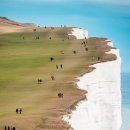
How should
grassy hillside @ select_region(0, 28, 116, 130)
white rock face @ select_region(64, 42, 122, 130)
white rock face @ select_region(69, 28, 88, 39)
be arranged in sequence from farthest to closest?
white rock face @ select_region(69, 28, 88, 39) < white rock face @ select_region(64, 42, 122, 130) < grassy hillside @ select_region(0, 28, 116, 130)

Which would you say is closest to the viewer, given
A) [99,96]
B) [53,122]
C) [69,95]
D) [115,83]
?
[53,122]

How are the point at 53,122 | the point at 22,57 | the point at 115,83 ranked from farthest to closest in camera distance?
1. the point at 22,57
2. the point at 115,83
3. the point at 53,122

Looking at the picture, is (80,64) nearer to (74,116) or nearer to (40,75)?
(40,75)

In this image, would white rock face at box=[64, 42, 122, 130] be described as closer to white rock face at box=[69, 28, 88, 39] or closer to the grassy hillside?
the grassy hillside

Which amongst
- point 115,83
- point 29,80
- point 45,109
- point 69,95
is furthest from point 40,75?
point 45,109

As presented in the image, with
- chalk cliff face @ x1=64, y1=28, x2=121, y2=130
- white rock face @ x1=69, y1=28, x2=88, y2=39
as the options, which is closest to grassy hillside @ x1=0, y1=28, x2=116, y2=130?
white rock face @ x1=69, y1=28, x2=88, y2=39

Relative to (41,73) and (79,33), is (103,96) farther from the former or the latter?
(79,33)

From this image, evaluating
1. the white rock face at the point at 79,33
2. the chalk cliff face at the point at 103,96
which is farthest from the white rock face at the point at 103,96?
the white rock face at the point at 79,33
